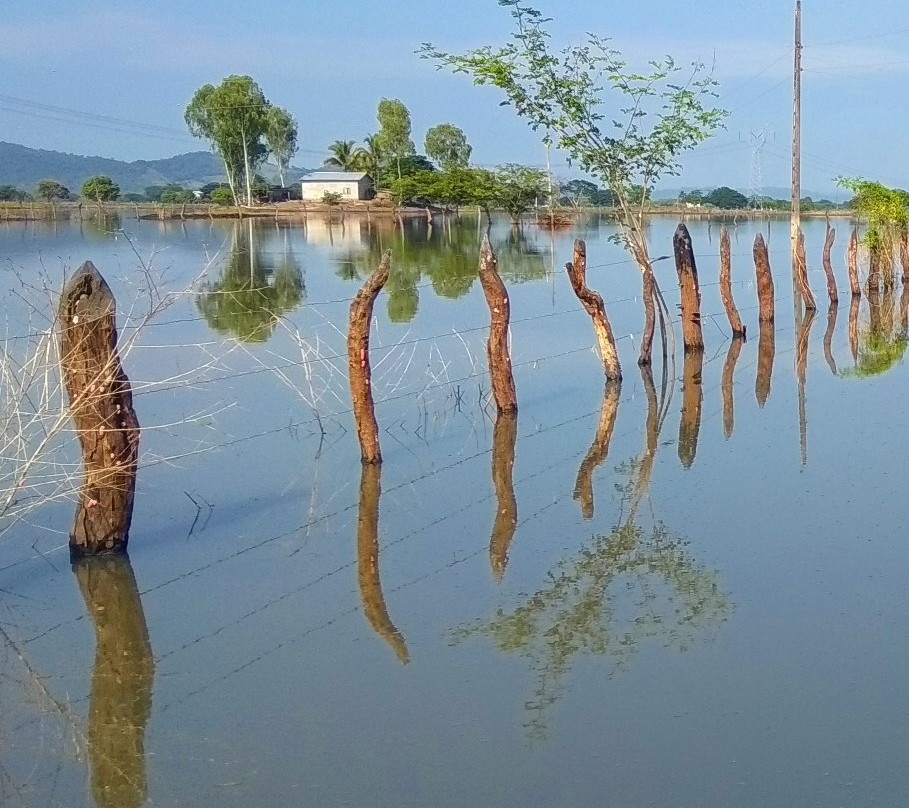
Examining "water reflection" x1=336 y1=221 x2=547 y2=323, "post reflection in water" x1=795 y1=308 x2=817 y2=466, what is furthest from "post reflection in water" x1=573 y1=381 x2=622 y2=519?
"water reflection" x1=336 y1=221 x2=547 y2=323

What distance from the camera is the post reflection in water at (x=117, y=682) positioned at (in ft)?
18.4

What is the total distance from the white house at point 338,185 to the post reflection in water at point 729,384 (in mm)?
82117

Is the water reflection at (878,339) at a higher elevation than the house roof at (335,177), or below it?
below

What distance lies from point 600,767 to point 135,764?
2.11 meters

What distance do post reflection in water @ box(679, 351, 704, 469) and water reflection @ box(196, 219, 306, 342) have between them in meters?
4.84

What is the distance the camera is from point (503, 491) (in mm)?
10625

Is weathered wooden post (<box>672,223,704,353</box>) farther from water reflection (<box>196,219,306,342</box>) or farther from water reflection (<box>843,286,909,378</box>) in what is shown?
water reflection (<box>196,219,306,342</box>)

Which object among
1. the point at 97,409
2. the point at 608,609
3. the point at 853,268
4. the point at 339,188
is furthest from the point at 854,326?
the point at 339,188

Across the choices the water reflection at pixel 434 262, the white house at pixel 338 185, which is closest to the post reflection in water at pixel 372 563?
the water reflection at pixel 434 262

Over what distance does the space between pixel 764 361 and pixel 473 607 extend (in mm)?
11313

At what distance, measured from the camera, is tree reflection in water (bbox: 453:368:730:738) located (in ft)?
22.5

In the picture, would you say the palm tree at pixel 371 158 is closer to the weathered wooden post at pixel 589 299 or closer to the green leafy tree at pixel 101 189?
the green leafy tree at pixel 101 189

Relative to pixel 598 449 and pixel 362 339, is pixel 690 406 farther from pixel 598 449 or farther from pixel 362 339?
pixel 362 339

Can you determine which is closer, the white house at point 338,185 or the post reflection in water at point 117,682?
the post reflection in water at point 117,682
